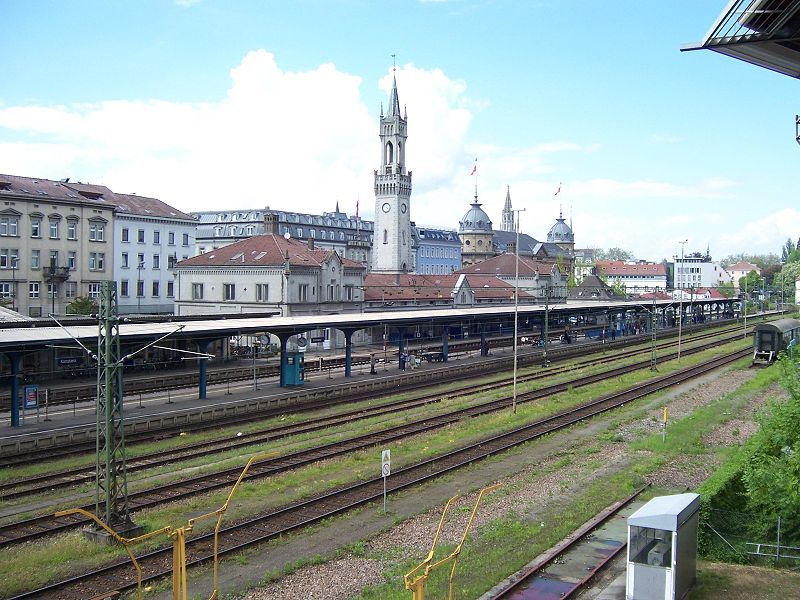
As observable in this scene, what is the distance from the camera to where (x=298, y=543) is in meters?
19.2

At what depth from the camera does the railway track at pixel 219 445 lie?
24.5 meters

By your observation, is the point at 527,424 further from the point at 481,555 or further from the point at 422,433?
the point at 481,555

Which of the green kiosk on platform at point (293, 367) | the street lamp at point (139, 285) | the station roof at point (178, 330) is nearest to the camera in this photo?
the station roof at point (178, 330)

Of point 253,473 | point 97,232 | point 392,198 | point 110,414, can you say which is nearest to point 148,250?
point 97,232

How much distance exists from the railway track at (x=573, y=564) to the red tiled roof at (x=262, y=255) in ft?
160

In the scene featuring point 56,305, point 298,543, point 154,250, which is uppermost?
point 154,250

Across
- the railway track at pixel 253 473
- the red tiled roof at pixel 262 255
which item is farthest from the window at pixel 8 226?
the railway track at pixel 253 473

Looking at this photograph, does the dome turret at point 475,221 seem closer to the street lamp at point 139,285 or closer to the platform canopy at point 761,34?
the street lamp at point 139,285

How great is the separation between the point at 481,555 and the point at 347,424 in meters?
18.2

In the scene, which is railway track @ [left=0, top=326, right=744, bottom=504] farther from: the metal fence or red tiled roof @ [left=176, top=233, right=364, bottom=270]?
red tiled roof @ [left=176, top=233, right=364, bottom=270]

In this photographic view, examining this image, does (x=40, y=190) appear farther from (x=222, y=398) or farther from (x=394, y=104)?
(x=394, y=104)

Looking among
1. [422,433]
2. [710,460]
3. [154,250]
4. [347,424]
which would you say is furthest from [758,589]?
[154,250]

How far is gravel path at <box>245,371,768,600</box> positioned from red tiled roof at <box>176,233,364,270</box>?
3813cm

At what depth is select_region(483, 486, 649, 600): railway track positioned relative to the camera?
1625cm
